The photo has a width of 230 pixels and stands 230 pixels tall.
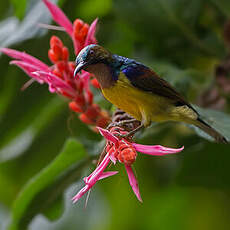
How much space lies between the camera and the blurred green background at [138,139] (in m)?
1.22

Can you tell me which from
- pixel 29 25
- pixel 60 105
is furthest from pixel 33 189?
pixel 29 25

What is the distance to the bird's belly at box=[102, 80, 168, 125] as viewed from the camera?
2.77 ft

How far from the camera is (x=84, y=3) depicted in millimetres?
1425

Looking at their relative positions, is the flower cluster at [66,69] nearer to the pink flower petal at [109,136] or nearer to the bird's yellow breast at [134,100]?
the bird's yellow breast at [134,100]

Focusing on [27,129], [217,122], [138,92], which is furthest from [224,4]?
[27,129]

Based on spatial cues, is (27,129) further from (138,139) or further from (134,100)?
(134,100)

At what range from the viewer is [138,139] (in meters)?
1.14

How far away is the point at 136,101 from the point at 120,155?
17 cm

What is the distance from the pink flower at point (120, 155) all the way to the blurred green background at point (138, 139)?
1.14ft

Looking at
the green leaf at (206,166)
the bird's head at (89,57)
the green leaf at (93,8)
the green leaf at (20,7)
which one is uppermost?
the green leaf at (20,7)

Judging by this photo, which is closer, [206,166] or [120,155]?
[120,155]

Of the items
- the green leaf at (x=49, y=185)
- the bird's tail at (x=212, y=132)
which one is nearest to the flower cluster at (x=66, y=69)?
the green leaf at (x=49, y=185)

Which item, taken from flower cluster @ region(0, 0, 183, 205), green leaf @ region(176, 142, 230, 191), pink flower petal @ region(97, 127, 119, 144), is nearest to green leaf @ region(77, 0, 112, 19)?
flower cluster @ region(0, 0, 183, 205)

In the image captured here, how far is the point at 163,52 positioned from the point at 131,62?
0.57 meters
